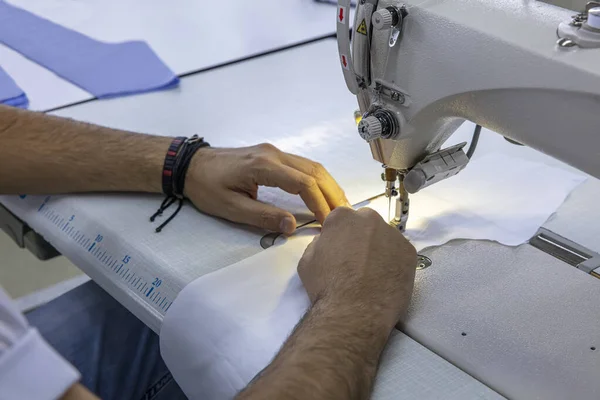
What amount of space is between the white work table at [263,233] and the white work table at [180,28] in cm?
11

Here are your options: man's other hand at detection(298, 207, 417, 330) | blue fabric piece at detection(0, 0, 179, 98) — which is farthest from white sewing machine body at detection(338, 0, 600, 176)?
blue fabric piece at detection(0, 0, 179, 98)

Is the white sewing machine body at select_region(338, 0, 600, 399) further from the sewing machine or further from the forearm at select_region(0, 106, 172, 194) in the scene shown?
the forearm at select_region(0, 106, 172, 194)

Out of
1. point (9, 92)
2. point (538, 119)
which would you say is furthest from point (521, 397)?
point (9, 92)

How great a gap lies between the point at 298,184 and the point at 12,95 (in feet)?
2.73

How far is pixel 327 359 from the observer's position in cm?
89

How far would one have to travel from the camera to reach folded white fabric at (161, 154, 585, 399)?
0.94 m

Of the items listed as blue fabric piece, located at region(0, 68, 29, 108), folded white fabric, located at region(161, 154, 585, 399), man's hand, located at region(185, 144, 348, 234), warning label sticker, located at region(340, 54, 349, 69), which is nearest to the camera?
folded white fabric, located at region(161, 154, 585, 399)

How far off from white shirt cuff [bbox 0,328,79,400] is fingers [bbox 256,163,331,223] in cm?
54

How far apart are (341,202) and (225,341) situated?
0.34m

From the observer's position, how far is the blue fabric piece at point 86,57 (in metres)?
1.72

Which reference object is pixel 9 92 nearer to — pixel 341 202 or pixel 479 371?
pixel 341 202

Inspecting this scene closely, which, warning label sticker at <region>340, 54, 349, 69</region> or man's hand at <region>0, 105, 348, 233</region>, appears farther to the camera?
man's hand at <region>0, 105, 348, 233</region>

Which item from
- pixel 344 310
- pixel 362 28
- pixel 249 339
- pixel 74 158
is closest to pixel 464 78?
pixel 362 28

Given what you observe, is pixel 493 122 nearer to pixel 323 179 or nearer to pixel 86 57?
pixel 323 179
